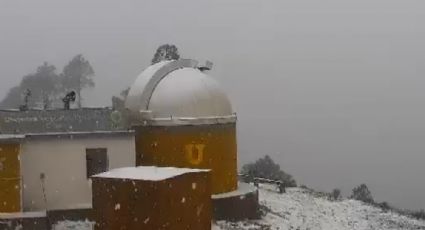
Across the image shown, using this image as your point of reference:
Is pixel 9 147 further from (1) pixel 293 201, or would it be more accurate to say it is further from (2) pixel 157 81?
(1) pixel 293 201

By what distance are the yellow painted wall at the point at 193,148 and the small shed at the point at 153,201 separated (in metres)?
Result: 13.4

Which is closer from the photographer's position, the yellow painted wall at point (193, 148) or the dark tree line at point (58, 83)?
the yellow painted wall at point (193, 148)

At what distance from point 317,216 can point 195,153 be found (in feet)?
15.4

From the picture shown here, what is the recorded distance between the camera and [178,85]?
61.3 feet

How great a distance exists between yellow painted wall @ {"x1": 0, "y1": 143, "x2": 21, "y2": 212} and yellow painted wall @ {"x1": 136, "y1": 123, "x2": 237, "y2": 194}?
4193mm

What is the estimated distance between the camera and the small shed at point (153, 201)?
438 centimetres

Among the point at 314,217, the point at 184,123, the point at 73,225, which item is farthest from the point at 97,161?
the point at 314,217

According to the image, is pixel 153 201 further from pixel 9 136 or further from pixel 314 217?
pixel 314 217

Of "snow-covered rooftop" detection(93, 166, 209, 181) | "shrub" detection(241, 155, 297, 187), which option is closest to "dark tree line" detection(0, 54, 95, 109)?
"shrub" detection(241, 155, 297, 187)

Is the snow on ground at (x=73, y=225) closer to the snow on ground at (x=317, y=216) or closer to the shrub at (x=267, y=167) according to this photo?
the snow on ground at (x=317, y=216)

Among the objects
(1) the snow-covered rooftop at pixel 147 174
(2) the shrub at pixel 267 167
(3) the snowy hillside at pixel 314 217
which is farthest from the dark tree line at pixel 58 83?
(1) the snow-covered rooftop at pixel 147 174

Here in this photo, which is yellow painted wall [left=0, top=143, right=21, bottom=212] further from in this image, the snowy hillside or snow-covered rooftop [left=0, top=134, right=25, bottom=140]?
the snowy hillside

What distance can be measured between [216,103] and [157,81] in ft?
6.81

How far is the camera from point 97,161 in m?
17.9
